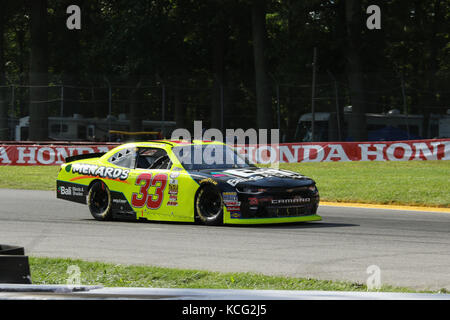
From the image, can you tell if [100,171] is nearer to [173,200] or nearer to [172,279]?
[173,200]

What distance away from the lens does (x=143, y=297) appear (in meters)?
3.60

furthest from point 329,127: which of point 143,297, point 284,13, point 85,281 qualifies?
point 143,297

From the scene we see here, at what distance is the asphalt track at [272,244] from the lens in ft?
25.5

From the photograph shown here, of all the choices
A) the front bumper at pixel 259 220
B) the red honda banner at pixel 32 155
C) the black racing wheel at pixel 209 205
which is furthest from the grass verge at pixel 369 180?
the black racing wheel at pixel 209 205

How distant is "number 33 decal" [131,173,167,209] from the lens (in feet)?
40.2

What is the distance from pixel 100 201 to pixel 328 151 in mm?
13932

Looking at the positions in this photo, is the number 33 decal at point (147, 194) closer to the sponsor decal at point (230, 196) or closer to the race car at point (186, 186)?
the race car at point (186, 186)

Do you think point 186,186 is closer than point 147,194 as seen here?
Yes

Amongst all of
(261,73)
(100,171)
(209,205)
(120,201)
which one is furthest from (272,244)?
(261,73)

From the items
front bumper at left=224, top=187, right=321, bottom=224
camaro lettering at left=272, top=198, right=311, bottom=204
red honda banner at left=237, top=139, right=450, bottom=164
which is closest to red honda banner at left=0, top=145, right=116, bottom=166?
red honda banner at left=237, top=139, right=450, bottom=164

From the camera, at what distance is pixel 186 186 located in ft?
39.1

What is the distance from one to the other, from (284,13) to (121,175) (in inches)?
1123

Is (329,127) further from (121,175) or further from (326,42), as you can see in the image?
(121,175)

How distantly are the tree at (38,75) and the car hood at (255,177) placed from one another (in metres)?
26.1
